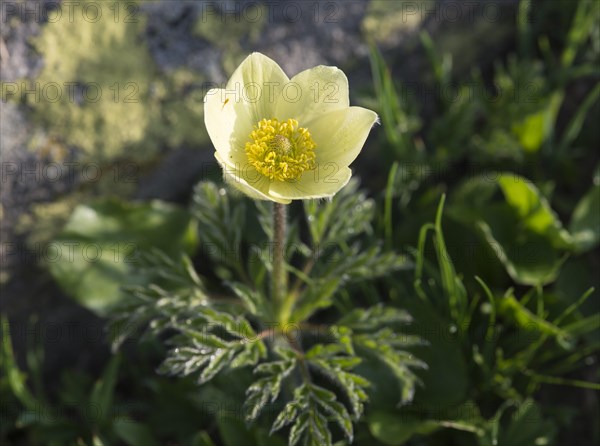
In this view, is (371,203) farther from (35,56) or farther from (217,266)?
(35,56)

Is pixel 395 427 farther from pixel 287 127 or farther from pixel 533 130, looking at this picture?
pixel 533 130

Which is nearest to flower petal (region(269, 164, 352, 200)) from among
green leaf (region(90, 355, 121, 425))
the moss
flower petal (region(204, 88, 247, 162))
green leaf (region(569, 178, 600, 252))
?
flower petal (region(204, 88, 247, 162))

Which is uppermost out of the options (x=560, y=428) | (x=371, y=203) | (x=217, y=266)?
(x=371, y=203)

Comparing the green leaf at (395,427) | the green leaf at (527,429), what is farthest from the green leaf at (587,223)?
the green leaf at (395,427)

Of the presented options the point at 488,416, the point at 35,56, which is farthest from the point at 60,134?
the point at 488,416

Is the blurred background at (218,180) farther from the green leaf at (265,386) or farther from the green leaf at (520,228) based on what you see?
the green leaf at (265,386)

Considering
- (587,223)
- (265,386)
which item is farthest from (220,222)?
(587,223)

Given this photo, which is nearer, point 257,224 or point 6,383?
point 6,383
